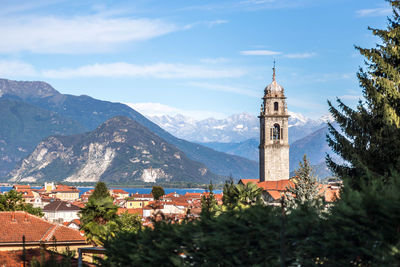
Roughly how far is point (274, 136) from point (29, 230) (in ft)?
173

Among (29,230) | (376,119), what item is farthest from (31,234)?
(376,119)

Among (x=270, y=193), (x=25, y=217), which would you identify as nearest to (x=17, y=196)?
(x=25, y=217)

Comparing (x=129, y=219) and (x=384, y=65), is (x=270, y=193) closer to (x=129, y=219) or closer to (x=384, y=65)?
(x=129, y=219)

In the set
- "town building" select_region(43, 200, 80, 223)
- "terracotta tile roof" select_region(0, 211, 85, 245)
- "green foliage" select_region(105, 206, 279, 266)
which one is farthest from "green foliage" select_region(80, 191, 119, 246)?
"town building" select_region(43, 200, 80, 223)

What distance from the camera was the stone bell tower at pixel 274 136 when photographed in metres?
89.1

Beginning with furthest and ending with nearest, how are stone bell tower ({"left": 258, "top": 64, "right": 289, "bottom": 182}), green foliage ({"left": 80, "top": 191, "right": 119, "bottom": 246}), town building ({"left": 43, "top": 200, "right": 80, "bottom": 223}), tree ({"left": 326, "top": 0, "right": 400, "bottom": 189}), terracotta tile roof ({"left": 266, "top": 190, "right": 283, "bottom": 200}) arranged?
town building ({"left": 43, "top": 200, "right": 80, "bottom": 223}) → stone bell tower ({"left": 258, "top": 64, "right": 289, "bottom": 182}) → terracotta tile roof ({"left": 266, "top": 190, "right": 283, "bottom": 200}) → green foliage ({"left": 80, "top": 191, "right": 119, "bottom": 246}) → tree ({"left": 326, "top": 0, "right": 400, "bottom": 189})

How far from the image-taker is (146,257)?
16.7 meters

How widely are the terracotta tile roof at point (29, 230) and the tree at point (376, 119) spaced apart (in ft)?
91.2

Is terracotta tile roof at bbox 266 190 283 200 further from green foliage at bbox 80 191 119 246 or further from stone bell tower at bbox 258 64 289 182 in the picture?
green foliage at bbox 80 191 119 246

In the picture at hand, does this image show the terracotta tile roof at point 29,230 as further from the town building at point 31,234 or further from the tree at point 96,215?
the tree at point 96,215

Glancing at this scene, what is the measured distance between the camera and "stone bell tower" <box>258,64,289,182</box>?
8906 cm

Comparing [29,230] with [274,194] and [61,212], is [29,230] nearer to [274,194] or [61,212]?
[274,194]

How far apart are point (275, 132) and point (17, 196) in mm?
42769

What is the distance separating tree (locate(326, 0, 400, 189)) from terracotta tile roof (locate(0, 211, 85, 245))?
27.8m
